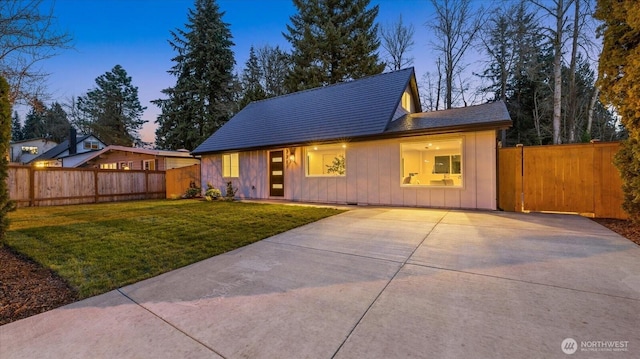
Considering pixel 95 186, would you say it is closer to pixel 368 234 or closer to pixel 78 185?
pixel 78 185

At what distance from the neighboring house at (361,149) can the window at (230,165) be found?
5 cm

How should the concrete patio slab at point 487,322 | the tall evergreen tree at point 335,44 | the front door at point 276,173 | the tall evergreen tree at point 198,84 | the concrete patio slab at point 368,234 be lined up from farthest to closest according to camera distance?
1. the tall evergreen tree at point 198,84
2. the tall evergreen tree at point 335,44
3. the front door at point 276,173
4. the concrete patio slab at point 368,234
5. the concrete patio slab at point 487,322

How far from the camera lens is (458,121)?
24.0ft

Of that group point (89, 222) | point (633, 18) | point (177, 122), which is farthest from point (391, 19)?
point (89, 222)

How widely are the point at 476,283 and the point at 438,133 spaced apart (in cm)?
544

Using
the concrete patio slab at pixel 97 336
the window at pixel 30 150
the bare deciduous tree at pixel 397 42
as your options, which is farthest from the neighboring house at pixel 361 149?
the window at pixel 30 150

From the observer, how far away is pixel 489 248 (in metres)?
3.71

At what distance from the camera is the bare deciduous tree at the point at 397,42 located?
19.2 m

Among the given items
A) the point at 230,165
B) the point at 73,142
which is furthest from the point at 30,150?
the point at 230,165

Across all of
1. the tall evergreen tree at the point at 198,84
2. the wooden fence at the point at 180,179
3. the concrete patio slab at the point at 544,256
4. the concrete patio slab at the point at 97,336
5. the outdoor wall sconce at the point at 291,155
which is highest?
the tall evergreen tree at the point at 198,84

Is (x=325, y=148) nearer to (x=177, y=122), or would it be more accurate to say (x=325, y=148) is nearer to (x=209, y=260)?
(x=209, y=260)

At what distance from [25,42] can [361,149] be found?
29.6ft

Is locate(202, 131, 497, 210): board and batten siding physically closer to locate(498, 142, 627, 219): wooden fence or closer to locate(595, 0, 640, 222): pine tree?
locate(498, 142, 627, 219): wooden fence

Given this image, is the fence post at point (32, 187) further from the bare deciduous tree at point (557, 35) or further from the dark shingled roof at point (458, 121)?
the bare deciduous tree at point (557, 35)
